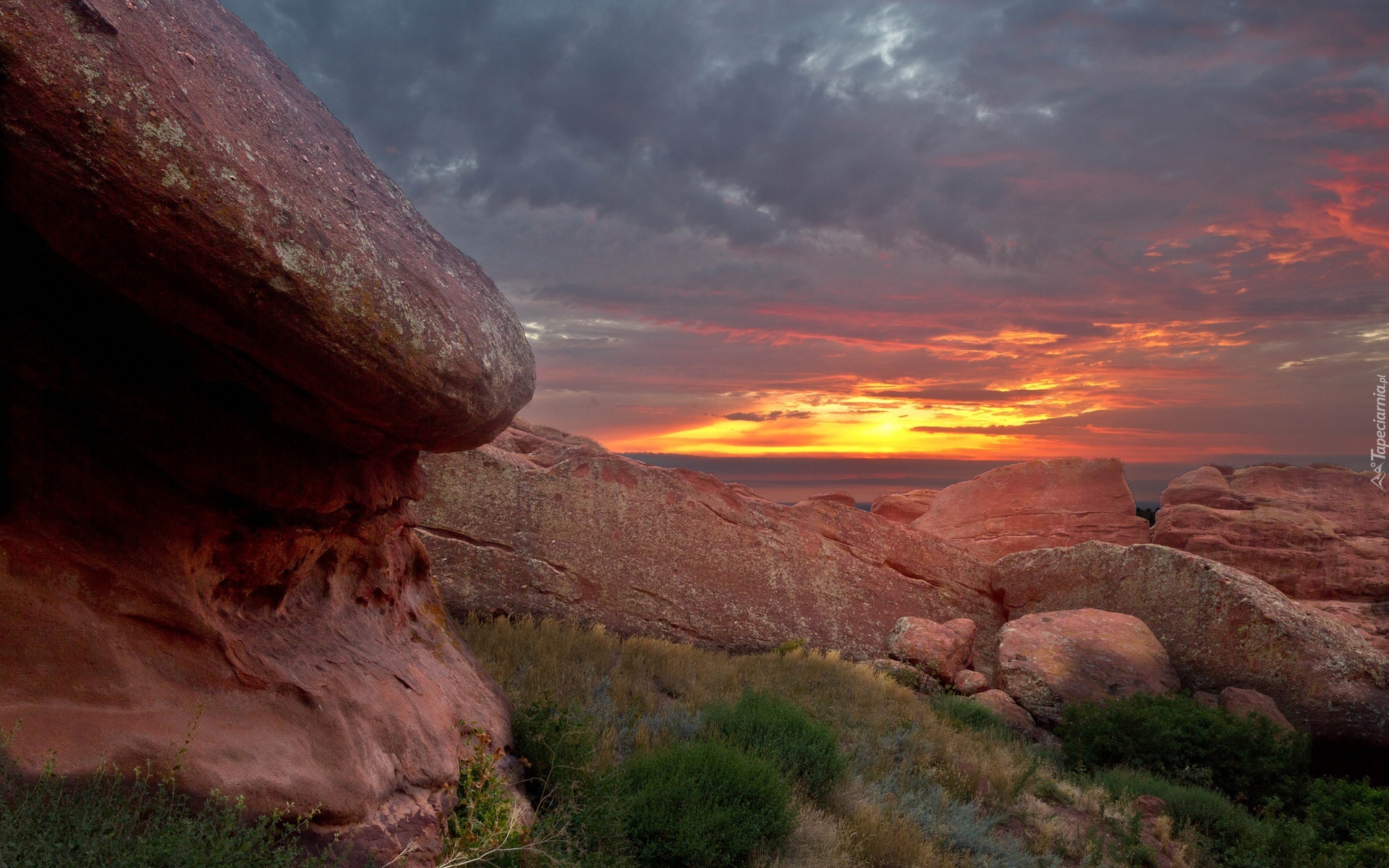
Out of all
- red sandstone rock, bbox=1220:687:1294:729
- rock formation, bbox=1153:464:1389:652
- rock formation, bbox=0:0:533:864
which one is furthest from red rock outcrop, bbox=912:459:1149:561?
rock formation, bbox=0:0:533:864

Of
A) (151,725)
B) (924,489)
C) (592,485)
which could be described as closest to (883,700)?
(592,485)

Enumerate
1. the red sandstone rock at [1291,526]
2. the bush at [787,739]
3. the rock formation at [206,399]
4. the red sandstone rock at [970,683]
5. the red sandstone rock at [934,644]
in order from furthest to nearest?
the red sandstone rock at [1291,526], the red sandstone rock at [934,644], the red sandstone rock at [970,683], the bush at [787,739], the rock formation at [206,399]

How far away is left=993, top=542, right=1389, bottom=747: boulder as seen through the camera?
1086 centimetres

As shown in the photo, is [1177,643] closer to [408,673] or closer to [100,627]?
[408,673]

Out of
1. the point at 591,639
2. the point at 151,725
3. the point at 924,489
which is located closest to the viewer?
the point at 151,725

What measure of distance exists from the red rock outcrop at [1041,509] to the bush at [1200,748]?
8.47m

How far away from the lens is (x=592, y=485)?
11.4 metres

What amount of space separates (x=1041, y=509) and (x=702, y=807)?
18119 mm

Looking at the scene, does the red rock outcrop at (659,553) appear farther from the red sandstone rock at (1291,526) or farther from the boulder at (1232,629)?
the red sandstone rock at (1291,526)

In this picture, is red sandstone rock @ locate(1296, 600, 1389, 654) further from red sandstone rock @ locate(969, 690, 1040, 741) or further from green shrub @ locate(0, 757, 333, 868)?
green shrub @ locate(0, 757, 333, 868)

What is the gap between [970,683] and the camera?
1141cm

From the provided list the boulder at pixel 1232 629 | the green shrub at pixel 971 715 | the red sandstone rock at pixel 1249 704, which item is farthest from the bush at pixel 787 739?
the boulder at pixel 1232 629

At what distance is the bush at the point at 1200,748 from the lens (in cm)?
942

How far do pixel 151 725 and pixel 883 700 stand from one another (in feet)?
25.8
